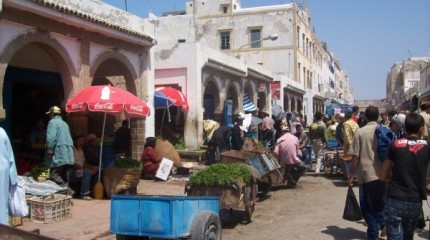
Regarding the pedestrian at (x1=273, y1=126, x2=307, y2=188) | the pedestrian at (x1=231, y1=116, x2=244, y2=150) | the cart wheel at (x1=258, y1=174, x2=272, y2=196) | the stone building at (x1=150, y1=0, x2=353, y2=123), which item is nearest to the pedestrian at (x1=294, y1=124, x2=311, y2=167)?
the pedestrian at (x1=273, y1=126, x2=307, y2=188)

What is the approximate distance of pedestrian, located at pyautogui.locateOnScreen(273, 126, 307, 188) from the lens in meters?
11.0

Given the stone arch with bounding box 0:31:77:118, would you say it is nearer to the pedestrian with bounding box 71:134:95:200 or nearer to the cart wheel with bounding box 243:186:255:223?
the pedestrian with bounding box 71:134:95:200

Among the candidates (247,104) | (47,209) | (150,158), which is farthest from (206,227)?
(247,104)

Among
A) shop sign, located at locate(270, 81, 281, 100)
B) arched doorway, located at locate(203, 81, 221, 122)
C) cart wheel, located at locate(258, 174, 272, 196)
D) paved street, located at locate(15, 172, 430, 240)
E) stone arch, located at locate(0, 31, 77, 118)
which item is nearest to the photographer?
paved street, located at locate(15, 172, 430, 240)

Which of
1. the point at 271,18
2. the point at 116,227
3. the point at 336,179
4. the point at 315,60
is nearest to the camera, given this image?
the point at 116,227

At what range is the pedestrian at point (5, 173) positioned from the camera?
4.54m

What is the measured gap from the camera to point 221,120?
19969 millimetres

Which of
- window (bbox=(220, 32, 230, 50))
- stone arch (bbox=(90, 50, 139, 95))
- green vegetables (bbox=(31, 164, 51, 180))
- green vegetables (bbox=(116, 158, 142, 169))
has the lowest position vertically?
green vegetables (bbox=(31, 164, 51, 180))

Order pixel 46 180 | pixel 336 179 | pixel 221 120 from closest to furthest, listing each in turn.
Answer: pixel 46 180
pixel 336 179
pixel 221 120

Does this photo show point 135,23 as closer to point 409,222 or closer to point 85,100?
point 85,100

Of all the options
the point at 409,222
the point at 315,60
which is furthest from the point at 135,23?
the point at 315,60

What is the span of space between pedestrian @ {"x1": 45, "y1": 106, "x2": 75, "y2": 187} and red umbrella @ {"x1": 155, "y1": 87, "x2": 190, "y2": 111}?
6788 millimetres

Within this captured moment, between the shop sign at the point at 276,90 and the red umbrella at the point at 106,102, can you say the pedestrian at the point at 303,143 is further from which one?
the shop sign at the point at 276,90

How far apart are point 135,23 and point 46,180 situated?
6271 mm
